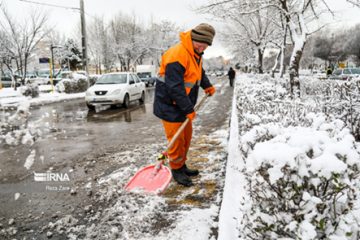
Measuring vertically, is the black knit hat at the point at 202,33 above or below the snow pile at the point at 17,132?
above

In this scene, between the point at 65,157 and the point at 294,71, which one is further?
the point at 294,71

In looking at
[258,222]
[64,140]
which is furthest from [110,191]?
[64,140]

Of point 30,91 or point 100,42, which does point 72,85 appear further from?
point 100,42

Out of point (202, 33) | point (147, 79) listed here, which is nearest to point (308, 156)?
point (202, 33)

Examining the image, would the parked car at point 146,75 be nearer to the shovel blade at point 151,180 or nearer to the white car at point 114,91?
the white car at point 114,91

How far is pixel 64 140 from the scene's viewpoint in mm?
6734

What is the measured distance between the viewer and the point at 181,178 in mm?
3832

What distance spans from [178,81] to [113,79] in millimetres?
10472

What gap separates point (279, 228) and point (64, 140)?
5.91 meters

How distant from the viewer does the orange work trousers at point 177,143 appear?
12.1 feet

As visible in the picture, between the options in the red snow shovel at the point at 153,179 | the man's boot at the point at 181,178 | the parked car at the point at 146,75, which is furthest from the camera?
the parked car at the point at 146,75

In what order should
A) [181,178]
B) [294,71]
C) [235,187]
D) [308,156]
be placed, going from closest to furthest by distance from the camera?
[308,156]
[235,187]
[181,178]
[294,71]

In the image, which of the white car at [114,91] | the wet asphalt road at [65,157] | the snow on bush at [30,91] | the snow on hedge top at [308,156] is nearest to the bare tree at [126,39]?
Result: the snow on bush at [30,91]

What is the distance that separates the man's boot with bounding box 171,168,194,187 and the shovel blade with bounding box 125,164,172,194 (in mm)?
217
